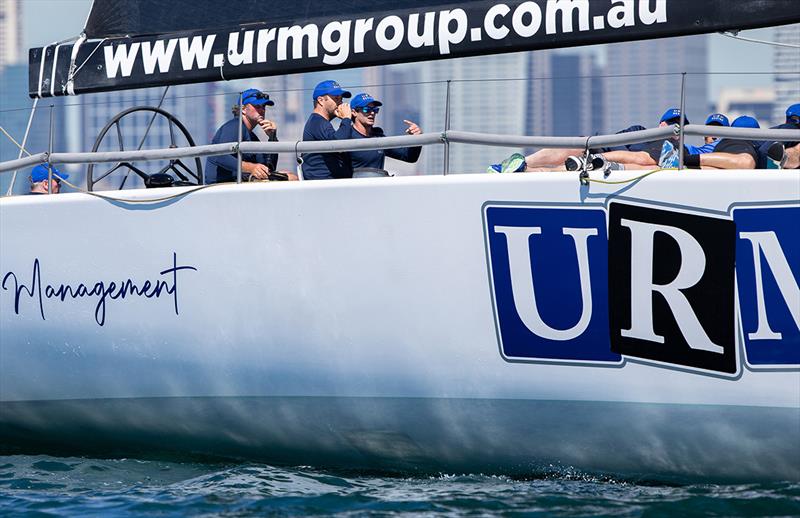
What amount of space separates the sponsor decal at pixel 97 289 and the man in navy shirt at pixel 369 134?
98 cm

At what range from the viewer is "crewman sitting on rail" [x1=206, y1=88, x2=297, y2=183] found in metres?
6.07

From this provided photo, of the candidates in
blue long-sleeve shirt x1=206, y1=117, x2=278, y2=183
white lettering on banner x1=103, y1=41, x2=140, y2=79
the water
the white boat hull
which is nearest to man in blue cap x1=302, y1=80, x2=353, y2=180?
blue long-sleeve shirt x1=206, y1=117, x2=278, y2=183

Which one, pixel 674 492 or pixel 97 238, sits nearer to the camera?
pixel 674 492

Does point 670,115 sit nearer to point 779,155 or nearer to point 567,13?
point 779,155

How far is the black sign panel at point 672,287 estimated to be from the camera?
497cm

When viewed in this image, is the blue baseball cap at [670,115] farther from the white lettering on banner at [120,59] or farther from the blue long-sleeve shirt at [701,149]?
the white lettering on banner at [120,59]

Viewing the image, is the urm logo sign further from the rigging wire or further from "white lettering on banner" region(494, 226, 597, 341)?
the rigging wire

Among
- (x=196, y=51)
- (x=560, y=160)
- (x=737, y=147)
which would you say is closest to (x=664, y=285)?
(x=737, y=147)

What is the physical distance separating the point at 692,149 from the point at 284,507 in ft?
7.68

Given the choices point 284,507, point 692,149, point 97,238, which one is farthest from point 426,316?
point 97,238

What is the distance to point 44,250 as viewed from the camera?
20.4 ft

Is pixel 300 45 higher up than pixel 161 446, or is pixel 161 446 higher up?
pixel 300 45

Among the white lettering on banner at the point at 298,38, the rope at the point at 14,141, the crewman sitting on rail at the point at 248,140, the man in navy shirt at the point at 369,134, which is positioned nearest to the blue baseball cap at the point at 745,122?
the man in navy shirt at the point at 369,134

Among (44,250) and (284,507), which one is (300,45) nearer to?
(44,250)
